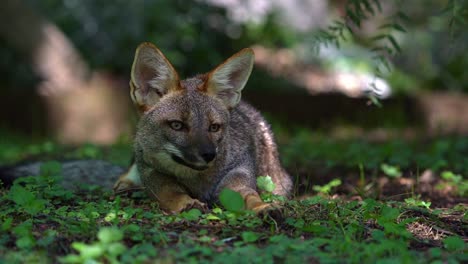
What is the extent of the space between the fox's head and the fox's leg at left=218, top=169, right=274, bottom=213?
287 millimetres

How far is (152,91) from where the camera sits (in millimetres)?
5500

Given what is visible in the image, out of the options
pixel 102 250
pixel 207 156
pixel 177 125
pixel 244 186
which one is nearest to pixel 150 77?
pixel 177 125

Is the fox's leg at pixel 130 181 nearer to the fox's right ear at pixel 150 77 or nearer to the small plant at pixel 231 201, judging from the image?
the fox's right ear at pixel 150 77

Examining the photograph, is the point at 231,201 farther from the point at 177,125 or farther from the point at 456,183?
the point at 456,183

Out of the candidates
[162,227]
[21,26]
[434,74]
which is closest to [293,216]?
[162,227]

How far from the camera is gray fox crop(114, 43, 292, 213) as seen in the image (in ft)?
16.7

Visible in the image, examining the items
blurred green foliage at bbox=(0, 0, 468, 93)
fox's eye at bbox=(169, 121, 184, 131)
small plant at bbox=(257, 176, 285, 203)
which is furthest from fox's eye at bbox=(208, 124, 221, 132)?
blurred green foliage at bbox=(0, 0, 468, 93)

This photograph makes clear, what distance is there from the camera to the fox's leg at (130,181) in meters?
6.19

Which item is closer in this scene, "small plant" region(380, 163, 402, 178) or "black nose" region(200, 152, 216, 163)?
"black nose" region(200, 152, 216, 163)

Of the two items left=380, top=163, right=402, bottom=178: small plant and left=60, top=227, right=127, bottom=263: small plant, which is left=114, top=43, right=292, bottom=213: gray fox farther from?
left=380, top=163, right=402, bottom=178: small plant

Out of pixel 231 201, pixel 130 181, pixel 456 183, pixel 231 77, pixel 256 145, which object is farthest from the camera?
pixel 456 183

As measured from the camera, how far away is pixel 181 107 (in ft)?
17.2

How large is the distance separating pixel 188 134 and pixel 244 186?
608 mm

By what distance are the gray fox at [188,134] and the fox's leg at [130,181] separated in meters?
0.52
